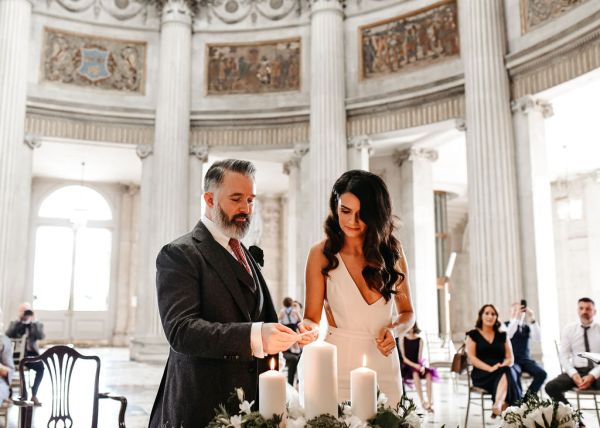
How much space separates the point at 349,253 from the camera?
2932 millimetres

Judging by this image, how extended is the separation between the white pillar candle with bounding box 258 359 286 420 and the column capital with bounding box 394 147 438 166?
14.1 metres

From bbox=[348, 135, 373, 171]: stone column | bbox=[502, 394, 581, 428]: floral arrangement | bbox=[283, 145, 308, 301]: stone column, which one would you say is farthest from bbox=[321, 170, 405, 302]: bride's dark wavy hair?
bbox=[283, 145, 308, 301]: stone column

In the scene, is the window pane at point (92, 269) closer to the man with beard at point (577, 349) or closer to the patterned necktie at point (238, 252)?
the man with beard at point (577, 349)

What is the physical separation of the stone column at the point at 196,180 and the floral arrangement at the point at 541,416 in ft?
41.6

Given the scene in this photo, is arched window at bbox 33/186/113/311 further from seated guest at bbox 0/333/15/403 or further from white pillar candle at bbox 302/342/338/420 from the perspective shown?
white pillar candle at bbox 302/342/338/420

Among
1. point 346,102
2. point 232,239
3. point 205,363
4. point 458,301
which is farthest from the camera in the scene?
point 458,301

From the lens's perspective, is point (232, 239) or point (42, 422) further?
point (42, 422)

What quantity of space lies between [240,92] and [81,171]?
7.42 m

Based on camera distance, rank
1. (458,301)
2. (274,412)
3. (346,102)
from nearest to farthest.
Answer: (274,412), (346,102), (458,301)

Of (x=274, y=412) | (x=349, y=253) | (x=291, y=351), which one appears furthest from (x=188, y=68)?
Result: (x=274, y=412)

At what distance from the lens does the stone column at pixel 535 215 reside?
1095 centimetres

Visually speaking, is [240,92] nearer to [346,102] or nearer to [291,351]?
[346,102]

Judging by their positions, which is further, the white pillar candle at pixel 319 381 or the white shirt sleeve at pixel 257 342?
the white shirt sleeve at pixel 257 342

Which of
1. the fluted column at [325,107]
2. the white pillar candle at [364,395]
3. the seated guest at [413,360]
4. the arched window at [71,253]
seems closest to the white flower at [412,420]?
the white pillar candle at [364,395]
